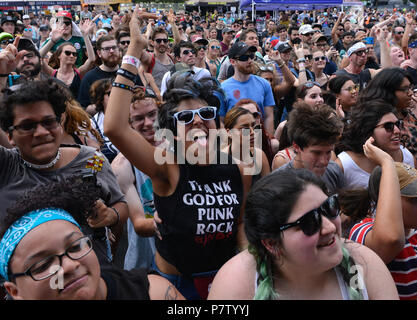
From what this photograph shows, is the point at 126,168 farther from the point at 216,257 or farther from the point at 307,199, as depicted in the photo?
the point at 307,199

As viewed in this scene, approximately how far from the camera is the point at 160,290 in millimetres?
1715

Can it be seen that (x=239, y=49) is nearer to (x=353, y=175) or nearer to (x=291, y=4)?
(x=353, y=175)

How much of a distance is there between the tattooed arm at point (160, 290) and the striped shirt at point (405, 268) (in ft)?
3.45

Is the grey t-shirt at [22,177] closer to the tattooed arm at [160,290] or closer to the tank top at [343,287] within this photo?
the tattooed arm at [160,290]

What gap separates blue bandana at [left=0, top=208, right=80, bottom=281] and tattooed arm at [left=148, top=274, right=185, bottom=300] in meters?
0.42

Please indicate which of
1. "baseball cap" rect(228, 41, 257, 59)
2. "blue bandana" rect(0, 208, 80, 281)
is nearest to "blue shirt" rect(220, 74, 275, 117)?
"baseball cap" rect(228, 41, 257, 59)

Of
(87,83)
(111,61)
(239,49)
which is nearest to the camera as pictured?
(239,49)

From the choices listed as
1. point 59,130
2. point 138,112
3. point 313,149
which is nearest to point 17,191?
point 59,130

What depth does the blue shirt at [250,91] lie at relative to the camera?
15.9 ft

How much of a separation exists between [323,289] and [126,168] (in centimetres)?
166

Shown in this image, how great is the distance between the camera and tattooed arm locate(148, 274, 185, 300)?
5.55 ft

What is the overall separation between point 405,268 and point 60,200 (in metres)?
1.71

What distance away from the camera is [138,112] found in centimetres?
316

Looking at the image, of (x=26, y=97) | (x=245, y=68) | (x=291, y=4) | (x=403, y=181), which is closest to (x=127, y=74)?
(x=26, y=97)
